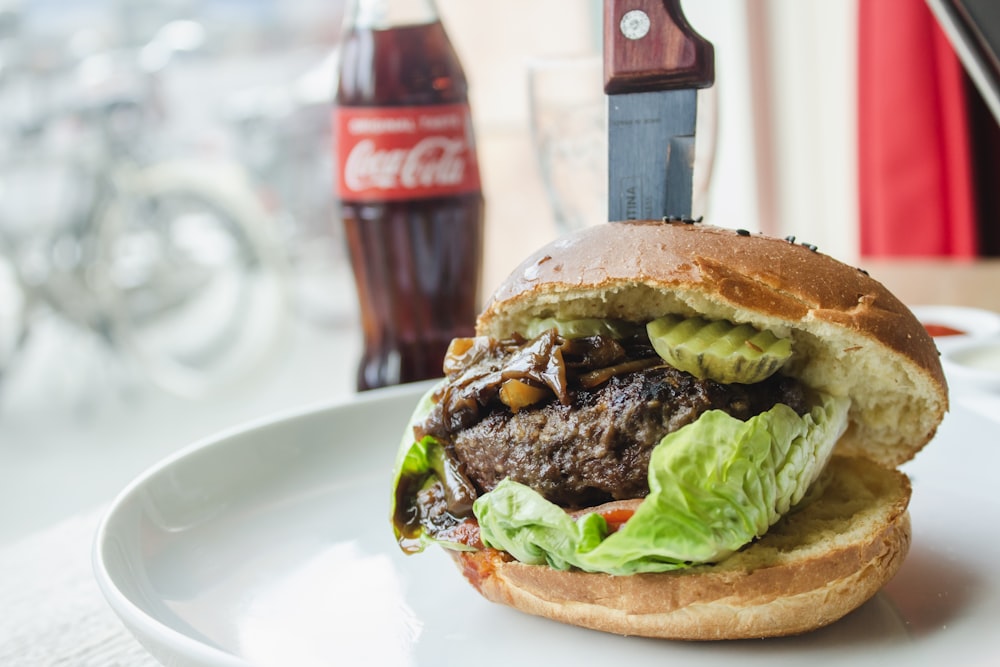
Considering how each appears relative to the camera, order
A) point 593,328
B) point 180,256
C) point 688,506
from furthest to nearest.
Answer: point 180,256
point 593,328
point 688,506

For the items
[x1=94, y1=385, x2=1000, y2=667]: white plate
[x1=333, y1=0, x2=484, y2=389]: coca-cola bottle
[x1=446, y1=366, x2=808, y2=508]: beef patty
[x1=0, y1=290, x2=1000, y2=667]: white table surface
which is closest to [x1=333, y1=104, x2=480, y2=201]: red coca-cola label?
[x1=333, y1=0, x2=484, y2=389]: coca-cola bottle

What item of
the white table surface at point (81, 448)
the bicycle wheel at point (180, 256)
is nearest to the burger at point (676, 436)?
the white table surface at point (81, 448)

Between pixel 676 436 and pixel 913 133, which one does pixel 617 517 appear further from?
pixel 913 133

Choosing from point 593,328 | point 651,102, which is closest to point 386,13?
point 651,102

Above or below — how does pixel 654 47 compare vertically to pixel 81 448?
above

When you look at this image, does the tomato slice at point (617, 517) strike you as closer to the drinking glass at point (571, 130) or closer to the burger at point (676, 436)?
the burger at point (676, 436)

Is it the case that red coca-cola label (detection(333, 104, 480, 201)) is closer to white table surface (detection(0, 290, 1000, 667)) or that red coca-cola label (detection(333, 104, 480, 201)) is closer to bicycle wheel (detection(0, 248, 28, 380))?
white table surface (detection(0, 290, 1000, 667))
